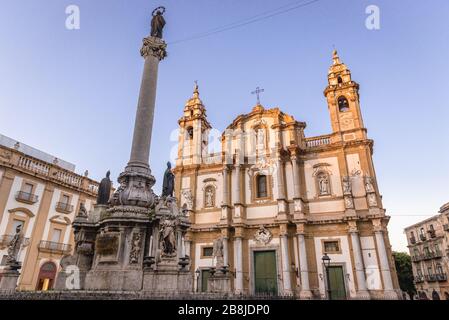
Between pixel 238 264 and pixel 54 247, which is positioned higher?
pixel 54 247

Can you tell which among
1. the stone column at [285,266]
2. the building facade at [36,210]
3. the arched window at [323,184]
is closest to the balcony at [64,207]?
the building facade at [36,210]

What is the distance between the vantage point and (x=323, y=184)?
21.2 m

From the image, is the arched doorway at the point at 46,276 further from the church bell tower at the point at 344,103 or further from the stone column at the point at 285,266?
the church bell tower at the point at 344,103

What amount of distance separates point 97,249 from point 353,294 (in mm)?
15762

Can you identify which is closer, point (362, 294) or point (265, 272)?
point (362, 294)

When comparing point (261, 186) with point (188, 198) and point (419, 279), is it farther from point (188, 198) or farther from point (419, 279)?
point (419, 279)

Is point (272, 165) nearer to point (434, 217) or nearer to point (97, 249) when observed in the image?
point (97, 249)

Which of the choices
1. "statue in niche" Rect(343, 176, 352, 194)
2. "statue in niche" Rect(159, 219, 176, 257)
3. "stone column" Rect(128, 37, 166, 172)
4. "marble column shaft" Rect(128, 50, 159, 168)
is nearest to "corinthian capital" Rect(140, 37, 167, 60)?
"stone column" Rect(128, 37, 166, 172)

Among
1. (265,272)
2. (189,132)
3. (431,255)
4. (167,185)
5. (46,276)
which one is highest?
(189,132)

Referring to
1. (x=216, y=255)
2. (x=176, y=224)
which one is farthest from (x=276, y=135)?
(x=176, y=224)

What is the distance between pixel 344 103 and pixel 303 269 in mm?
13515

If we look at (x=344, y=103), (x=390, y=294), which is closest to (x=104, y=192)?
(x=390, y=294)

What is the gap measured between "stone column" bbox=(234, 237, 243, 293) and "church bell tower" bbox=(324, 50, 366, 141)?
10.9 m

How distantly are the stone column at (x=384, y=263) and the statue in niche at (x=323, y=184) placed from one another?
13.5 ft
